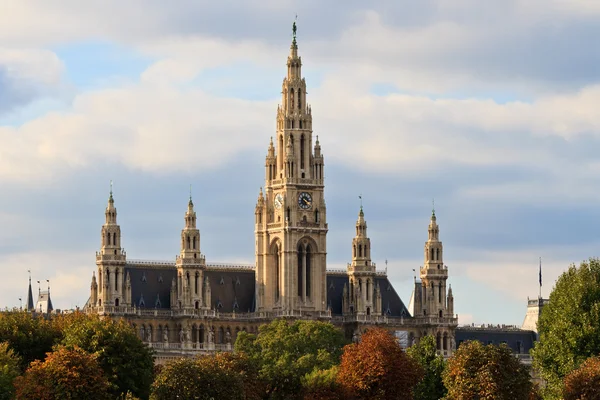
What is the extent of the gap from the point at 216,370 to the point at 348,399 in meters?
15.3

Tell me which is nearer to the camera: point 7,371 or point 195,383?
point 195,383

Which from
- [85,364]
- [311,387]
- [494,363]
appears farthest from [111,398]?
[494,363]

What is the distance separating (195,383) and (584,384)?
3281cm

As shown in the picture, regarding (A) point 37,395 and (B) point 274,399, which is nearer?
(A) point 37,395

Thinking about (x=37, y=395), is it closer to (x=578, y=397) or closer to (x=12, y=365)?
(x=12, y=365)

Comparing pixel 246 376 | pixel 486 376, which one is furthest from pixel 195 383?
pixel 486 376

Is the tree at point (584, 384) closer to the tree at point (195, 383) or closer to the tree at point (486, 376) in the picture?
the tree at point (486, 376)

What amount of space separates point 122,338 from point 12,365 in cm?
989

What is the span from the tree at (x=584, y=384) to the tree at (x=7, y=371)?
4573cm

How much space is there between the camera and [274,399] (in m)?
198

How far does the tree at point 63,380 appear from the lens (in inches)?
7283

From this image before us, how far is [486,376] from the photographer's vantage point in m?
194

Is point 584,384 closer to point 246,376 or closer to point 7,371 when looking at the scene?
point 246,376

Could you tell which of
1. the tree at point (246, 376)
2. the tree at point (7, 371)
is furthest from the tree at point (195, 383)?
the tree at point (7, 371)
